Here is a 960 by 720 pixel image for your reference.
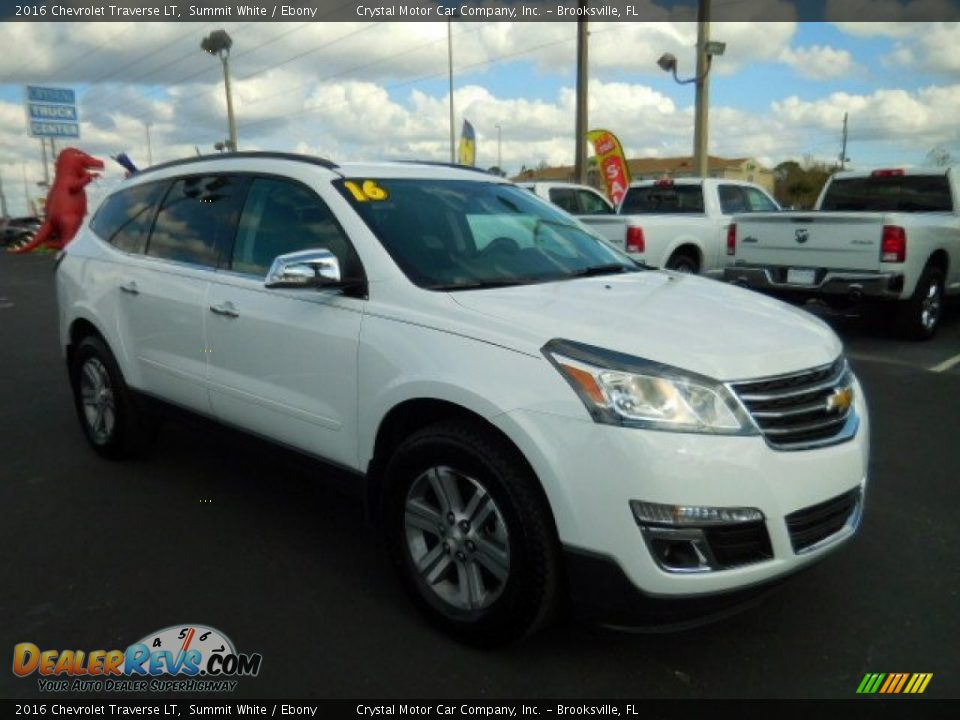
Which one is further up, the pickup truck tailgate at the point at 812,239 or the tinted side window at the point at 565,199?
the tinted side window at the point at 565,199

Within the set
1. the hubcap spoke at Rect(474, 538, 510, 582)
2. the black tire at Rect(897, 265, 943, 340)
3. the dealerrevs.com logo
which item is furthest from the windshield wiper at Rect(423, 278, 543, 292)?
the black tire at Rect(897, 265, 943, 340)

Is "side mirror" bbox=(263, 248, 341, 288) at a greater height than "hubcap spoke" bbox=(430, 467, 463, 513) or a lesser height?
greater

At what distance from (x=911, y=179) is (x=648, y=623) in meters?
9.23

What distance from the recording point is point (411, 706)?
2.54m

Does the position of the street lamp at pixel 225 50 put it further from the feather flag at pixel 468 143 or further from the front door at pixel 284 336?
the front door at pixel 284 336

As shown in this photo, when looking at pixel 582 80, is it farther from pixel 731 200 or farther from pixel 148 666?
pixel 148 666

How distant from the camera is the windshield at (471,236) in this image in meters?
3.25

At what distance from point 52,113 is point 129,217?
25.0m

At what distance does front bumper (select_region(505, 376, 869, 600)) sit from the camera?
233 cm

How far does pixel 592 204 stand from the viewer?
12969mm

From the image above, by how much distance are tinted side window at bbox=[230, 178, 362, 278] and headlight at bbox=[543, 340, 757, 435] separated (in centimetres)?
127

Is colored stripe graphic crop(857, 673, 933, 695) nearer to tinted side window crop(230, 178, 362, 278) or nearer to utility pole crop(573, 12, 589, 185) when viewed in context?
tinted side window crop(230, 178, 362, 278)

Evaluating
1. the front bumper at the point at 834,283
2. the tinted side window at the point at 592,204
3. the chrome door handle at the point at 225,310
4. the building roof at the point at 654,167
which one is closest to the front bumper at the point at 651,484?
the chrome door handle at the point at 225,310

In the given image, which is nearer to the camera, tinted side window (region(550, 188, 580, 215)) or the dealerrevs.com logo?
the dealerrevs.com logo
